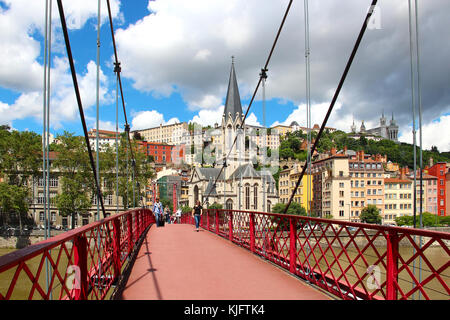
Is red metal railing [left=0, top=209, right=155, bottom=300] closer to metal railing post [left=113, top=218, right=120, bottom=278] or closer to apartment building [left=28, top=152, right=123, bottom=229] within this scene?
metal railing post [left=113, top=218, right=120, bottom=278]

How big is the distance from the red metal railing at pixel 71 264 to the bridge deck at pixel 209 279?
0.45 m

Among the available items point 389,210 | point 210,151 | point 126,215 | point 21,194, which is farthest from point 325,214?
point 210,151

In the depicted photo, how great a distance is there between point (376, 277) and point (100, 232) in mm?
2962

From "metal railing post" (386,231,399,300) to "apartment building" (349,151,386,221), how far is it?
5545cm

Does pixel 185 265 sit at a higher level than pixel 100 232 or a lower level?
lower

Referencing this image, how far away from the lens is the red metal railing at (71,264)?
6.51 feet

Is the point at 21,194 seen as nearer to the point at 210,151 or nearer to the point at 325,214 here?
the point at 325,214

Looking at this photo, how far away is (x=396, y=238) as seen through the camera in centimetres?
325

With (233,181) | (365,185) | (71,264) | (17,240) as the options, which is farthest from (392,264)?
(233,181)

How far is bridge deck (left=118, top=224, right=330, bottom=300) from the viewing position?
14.2ft

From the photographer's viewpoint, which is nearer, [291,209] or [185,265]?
[185,265]

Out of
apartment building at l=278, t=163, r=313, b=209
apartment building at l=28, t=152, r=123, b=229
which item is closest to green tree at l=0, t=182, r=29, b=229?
apartment building at l=28, t=152, r=123, b=229

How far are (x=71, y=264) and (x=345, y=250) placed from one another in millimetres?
2795

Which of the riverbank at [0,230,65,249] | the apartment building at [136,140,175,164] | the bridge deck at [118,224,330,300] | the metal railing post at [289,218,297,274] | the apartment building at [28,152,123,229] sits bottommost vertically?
the riverbank at [0,230,65,249]
